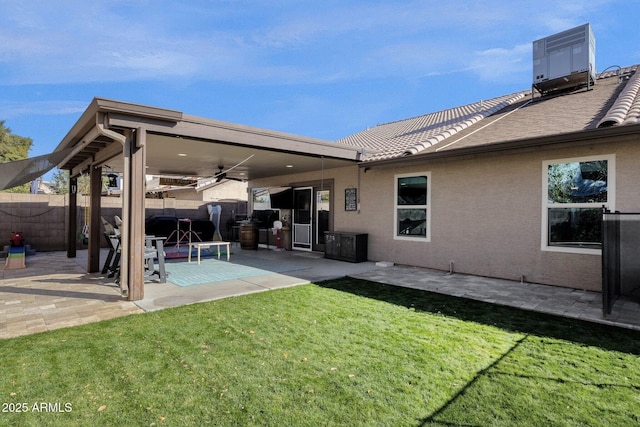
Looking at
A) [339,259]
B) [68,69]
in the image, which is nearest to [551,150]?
[339,259]

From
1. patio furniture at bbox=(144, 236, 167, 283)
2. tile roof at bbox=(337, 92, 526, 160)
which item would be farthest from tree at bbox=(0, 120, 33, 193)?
tile roof at bbox=(337, 92, 526, 160)

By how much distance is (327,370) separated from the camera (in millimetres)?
2838

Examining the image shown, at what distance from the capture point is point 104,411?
2.27 metres

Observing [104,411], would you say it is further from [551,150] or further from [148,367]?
[551,150]

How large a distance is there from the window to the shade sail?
24.3 feet

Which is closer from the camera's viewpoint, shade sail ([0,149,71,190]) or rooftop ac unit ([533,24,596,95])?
shade sail ([0,149,71,190])

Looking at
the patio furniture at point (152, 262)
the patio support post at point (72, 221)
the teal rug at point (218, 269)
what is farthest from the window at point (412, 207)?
the patio support post at point (72, 221)

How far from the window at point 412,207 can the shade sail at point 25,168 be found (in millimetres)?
7417

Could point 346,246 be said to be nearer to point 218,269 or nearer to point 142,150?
point 218,269

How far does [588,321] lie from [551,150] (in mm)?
3104

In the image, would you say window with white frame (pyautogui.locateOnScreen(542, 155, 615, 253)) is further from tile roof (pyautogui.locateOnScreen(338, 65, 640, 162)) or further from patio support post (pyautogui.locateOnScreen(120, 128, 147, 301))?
patio support post (pyautogui.locateOnScreen(120, 128, 147, 301))

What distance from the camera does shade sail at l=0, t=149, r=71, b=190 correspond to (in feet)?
19.2

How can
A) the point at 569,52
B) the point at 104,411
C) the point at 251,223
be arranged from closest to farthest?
the point at 104,411
the point at 569,52
the point at 251,223

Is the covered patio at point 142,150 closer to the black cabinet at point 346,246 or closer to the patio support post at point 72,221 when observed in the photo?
the patio support post at point 72,221
